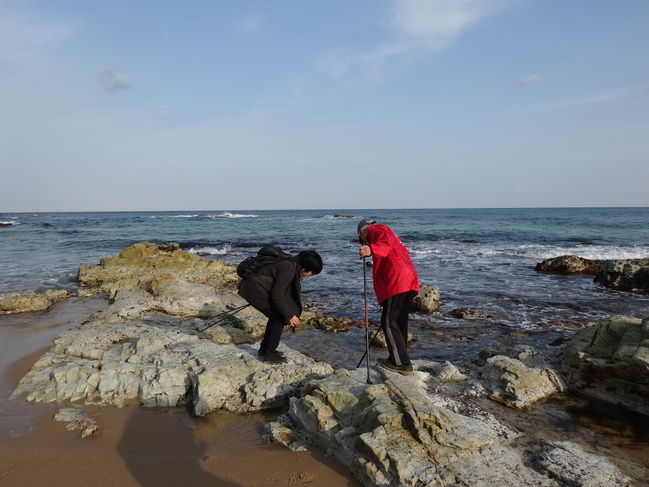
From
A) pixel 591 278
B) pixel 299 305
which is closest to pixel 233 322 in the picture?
pixel 299 305

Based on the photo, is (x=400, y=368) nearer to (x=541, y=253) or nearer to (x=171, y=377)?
(x=171, y=377)

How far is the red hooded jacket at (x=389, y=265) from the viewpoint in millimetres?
4713

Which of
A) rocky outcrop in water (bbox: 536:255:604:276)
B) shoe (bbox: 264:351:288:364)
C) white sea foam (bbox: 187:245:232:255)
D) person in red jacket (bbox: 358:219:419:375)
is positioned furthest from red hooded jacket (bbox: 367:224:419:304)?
white sea foam (bbox: 187:245:232:255)

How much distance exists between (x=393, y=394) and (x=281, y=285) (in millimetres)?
1713

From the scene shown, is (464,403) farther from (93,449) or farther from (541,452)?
(93,449)

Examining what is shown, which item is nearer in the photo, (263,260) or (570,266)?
(263,260)

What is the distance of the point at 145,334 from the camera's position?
20.0ft

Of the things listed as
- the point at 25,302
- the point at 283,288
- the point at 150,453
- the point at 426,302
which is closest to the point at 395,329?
the point at 283,288

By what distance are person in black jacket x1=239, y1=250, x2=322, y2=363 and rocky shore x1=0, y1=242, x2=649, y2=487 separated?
719 mm

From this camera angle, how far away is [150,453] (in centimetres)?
362

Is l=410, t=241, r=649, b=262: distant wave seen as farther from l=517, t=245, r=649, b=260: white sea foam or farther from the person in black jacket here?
the person in black jacket

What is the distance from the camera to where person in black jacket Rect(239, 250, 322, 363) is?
468 cm

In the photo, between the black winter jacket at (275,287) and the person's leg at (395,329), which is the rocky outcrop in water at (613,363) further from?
the black winter jacket at (275,287)

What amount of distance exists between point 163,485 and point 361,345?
4.18m
